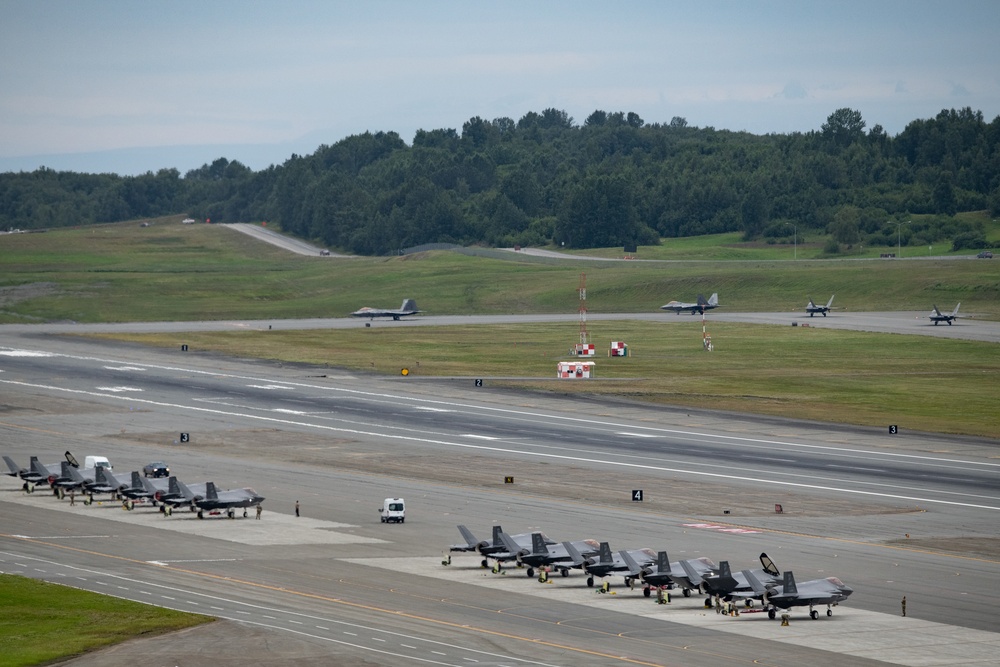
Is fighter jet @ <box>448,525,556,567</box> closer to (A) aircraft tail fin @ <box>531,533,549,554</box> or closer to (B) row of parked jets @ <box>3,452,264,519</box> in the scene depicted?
(A) aircraft tail fin @ <box>531,533,549,554</box>

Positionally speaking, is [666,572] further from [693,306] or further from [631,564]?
[693,306]

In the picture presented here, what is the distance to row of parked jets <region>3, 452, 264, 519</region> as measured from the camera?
6681cm

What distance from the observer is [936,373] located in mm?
122062

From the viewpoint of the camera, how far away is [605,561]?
52969 millimetres

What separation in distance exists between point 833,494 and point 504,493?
18335mm

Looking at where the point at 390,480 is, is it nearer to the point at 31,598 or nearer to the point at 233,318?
the point at 31,598

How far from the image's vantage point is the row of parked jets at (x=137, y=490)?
66.8 meters

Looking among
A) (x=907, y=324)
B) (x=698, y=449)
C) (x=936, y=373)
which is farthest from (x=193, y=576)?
(x=907, y=324)

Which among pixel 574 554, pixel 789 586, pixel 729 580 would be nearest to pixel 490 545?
pixel 574 554

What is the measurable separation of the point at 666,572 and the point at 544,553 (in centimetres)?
593

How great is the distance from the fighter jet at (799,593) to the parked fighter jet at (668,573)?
6.82ft

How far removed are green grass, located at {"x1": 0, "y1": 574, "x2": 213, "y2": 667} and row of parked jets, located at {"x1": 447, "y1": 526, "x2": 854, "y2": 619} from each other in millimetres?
14064

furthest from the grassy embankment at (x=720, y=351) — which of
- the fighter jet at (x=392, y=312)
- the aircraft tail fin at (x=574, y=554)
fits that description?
the aircraft tail fin at (x=574, y=554)

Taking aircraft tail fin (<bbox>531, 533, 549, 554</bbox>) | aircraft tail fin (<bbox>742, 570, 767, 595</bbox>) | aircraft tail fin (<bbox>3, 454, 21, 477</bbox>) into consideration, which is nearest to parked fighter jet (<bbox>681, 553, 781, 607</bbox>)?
aircraft tail fin (<bbox>742, 570, 767, 595</bbox>)
